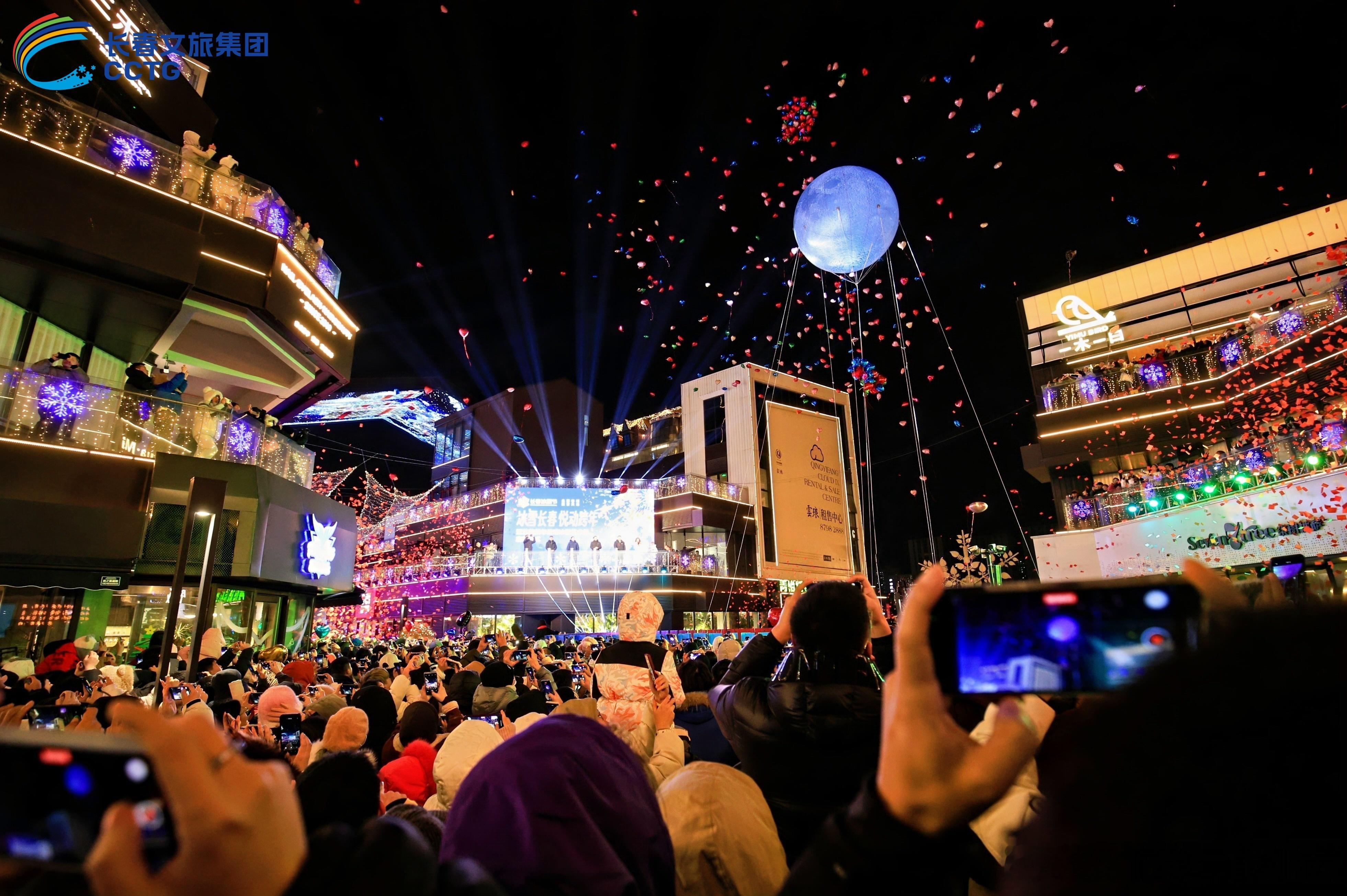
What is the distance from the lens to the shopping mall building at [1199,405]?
1836 cm

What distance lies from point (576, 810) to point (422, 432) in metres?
50.4

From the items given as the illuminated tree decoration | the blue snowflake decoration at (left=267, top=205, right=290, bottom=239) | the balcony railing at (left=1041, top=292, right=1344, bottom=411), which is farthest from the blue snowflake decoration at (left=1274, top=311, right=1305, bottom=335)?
the blue snowflake decoration at (left=267, top=205, right=290, bottom=239)

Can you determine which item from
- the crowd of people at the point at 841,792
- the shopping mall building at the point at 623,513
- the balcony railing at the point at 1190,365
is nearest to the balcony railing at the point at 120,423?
the crowd of people at the point at 841,792

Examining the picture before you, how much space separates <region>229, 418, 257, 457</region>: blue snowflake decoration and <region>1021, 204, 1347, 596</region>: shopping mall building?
22438 millimetres

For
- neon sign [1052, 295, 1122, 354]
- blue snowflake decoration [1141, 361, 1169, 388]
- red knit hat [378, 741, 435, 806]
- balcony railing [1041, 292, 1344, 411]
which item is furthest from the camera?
neon sign [1052, 295, 1122, 354]

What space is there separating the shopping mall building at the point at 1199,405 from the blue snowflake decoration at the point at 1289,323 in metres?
0.05

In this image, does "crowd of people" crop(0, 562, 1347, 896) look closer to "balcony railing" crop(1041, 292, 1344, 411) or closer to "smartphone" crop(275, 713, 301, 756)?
"smartphone" crop(275, 713, 301, 756)

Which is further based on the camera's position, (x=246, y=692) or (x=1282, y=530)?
(x=1282, y=530)

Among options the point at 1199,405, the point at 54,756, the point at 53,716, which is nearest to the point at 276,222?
the point at 53,716

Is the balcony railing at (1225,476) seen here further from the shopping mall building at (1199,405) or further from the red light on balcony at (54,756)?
the red light on balcony at (54,756)

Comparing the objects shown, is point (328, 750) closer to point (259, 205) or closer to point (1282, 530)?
point (259, 205)

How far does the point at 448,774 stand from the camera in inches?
128

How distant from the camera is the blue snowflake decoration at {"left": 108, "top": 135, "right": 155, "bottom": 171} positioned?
43.4 ft

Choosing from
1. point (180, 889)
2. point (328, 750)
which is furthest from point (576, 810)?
point (328, 750)
